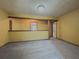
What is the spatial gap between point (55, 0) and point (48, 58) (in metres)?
2.87

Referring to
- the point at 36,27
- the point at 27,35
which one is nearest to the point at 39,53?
the point at 27,35

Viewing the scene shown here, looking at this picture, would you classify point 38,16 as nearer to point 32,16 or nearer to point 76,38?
point 32,16

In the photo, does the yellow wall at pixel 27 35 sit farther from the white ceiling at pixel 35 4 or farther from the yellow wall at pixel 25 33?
the white ceiling at pixel 35 4

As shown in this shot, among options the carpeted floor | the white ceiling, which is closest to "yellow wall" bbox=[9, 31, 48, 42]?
the white ceiling

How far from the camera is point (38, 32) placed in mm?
7414

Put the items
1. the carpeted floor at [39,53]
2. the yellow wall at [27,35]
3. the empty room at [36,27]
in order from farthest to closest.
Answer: the yellow wall at [27,35] < the empty room at [36,27] < the carpeted floor at [39,53]

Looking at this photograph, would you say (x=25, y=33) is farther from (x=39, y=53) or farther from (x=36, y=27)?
(x=39, y=53)

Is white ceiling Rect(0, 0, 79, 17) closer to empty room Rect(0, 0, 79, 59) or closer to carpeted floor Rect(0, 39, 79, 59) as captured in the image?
empty room Rect(0, 0, 79, 59)

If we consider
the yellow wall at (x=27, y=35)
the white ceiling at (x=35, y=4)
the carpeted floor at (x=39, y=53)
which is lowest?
the carpeted floor at (x=39, y=53)

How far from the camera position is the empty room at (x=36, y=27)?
13.5 ft

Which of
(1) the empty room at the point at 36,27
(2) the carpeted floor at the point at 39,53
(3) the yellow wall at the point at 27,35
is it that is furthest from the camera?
(3) the yellow wall at the point at 27,35

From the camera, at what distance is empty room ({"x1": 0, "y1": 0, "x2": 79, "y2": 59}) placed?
4.11 m

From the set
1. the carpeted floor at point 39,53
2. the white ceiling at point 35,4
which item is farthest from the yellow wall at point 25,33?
the carpeted floor at point 39,53

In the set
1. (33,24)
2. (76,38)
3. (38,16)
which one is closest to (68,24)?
(76,38)
